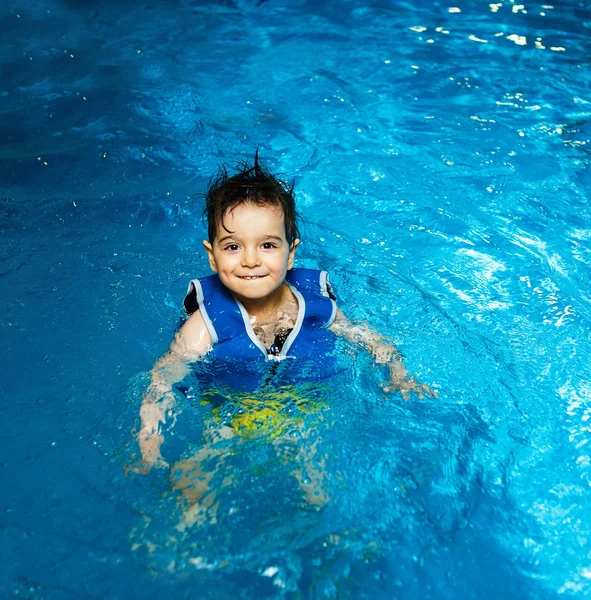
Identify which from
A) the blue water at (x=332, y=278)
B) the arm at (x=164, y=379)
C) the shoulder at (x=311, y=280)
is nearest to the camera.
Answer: the blue water at (x=332, y=278)

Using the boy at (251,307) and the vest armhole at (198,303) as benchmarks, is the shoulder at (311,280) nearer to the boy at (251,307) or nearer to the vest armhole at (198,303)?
the boy at (251,307)

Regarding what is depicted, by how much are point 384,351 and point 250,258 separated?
799 millimetres

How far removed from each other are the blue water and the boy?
0.11 m

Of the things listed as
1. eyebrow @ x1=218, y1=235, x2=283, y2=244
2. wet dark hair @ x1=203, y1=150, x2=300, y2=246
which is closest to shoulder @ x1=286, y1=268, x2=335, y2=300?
wet dark hair @ x1=203, y1=150, x2=300, y2=246

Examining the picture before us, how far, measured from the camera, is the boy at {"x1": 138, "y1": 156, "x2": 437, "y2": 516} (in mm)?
2922

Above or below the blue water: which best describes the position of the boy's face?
above

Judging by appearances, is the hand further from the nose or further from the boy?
the nose

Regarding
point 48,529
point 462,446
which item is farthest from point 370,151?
point 48,529

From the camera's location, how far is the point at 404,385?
3143 millimetres

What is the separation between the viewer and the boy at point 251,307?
292cm

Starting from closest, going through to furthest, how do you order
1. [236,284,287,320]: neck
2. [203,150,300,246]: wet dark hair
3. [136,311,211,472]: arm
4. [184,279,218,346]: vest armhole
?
[136,311,211,472]: arm, [203,150,300,246]: wet dark hair, [184,279,218,346]: vest armhole, [236,284,287,320]: neck

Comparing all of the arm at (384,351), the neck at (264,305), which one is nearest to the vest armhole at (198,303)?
the neck at (264,305)

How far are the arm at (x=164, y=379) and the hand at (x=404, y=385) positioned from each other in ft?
2.70

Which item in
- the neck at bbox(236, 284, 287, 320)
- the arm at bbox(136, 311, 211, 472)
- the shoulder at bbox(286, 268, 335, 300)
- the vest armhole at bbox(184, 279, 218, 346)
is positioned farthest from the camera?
the shoulder at bbox(286, 268, 335, 300)
